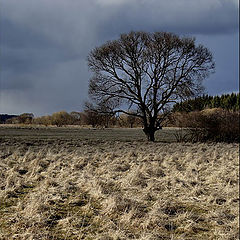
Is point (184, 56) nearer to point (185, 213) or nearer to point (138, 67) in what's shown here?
point (138, 67)

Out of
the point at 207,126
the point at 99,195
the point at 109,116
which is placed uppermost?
the point at 109,116

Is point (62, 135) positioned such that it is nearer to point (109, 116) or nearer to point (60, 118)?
point (60, 118)

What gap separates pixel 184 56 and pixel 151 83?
262cm

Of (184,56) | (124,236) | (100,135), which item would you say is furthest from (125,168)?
(184,56)

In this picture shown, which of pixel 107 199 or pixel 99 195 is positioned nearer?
pixel 107 199

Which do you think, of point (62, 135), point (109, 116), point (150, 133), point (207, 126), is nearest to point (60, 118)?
point (62, 135)

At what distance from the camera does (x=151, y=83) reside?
57.8 ft

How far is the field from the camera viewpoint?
13.2ft

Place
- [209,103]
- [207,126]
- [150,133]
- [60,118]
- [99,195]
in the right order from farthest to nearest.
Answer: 1. [209,103]
2. [207,126]
3. [150,133]
4. [60,118]
5. [99,195]

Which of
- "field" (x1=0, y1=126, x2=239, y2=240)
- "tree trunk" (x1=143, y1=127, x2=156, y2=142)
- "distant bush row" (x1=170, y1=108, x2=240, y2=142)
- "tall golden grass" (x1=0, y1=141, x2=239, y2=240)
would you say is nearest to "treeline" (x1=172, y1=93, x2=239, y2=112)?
"distant bush row" (x1=170, y1=108, x2=240, y2=142)

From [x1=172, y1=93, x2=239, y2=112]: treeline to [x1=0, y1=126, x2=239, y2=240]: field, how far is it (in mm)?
8916

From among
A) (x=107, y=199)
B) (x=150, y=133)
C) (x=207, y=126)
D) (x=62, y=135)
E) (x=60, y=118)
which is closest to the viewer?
(x=107, y=199)

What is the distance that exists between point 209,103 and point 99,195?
1513cm

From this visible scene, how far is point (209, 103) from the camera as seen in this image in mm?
19141
